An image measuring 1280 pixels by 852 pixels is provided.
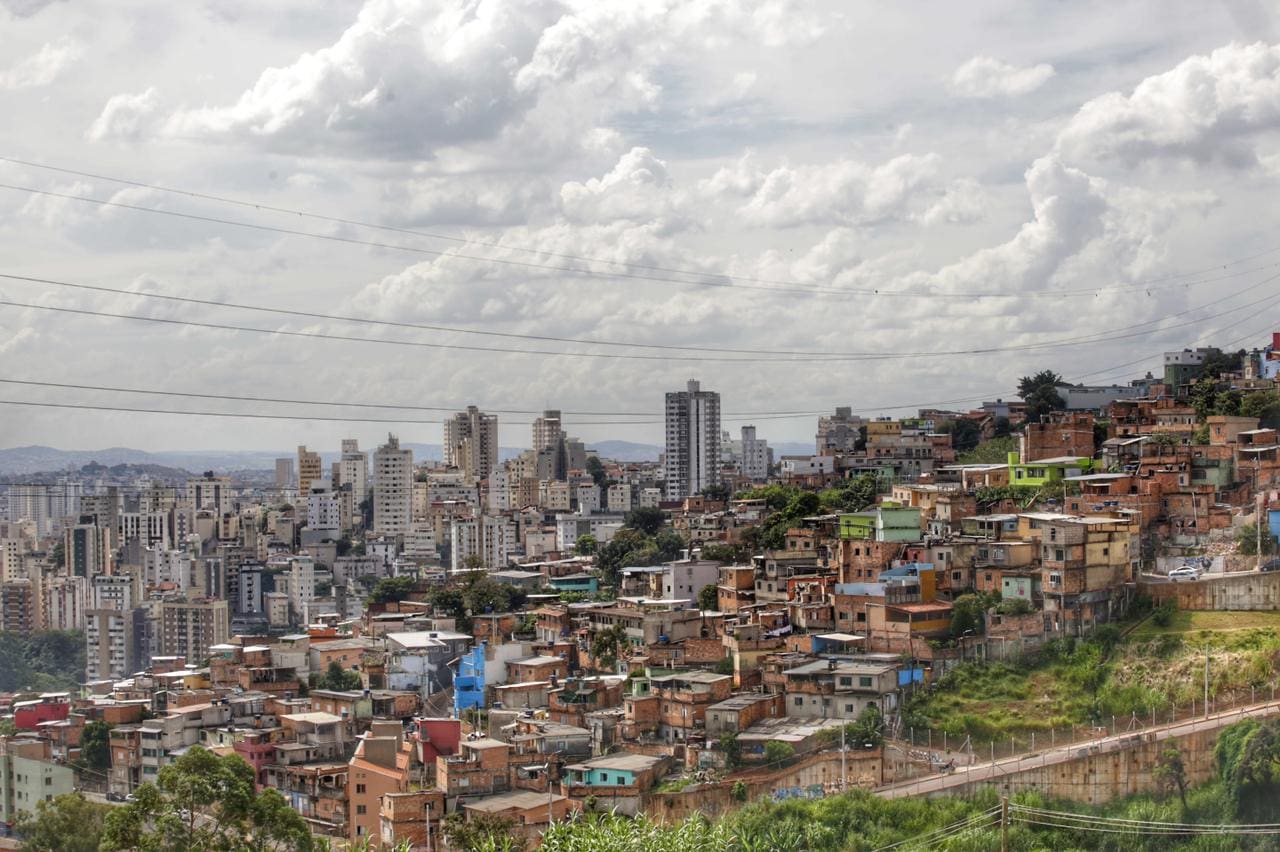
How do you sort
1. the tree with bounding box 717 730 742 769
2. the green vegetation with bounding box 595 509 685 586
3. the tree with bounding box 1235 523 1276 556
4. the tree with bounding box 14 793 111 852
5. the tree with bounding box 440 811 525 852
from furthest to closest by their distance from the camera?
the green vegetation with bounding box 595 509 685 586
the tree with bounding box 1235 523 1276 556
the tree with bounding box 717 730 742 769
the tree with bounding box 14 793 111 852
the tree with bounding box 440 811 525 852

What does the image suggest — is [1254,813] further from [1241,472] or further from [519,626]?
[519,626]

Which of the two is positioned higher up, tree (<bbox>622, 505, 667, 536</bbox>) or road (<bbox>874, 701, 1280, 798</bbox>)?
tree (<bbox>622, 505, 667, 536</bbox>)

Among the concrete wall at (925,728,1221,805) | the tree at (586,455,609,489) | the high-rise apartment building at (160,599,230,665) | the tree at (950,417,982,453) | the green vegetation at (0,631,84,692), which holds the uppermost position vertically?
the tree at (950,417,982,453)

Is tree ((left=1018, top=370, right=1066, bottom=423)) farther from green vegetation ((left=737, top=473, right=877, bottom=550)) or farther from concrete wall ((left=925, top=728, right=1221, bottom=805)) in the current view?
concrete wall ((left=925, top=728, right=1221, bottom=805))

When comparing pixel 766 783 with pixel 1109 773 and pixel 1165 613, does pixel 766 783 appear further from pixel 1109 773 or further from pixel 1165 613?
pixel 1165 613

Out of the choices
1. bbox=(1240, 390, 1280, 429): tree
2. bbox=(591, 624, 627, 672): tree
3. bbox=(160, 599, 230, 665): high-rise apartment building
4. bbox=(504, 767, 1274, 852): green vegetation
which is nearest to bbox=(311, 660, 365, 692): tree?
bbox=(591, 624, 627, 672): tree

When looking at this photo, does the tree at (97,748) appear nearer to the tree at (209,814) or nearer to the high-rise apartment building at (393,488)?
the tree at (209,814)

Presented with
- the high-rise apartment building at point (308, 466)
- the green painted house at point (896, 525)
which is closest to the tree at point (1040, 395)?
the green painted house at point (896, 525)

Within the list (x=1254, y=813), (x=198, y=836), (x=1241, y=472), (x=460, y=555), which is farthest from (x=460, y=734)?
(x=460, y=555)
